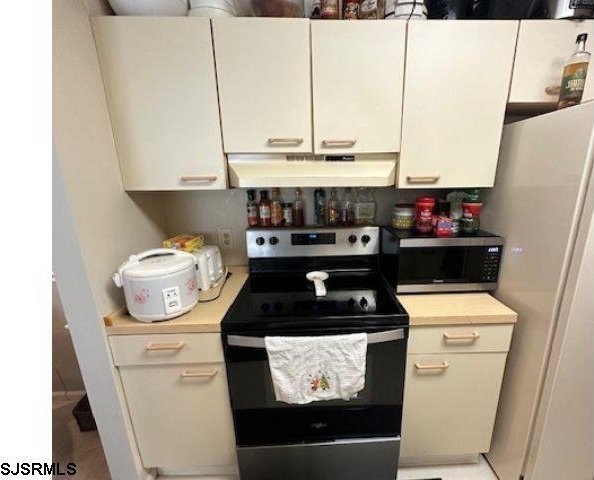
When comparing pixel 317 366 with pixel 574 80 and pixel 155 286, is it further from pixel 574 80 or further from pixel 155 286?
pixel 574 80

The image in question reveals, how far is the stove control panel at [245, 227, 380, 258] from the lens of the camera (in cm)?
138

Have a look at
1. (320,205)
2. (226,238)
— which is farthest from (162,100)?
(320,205)

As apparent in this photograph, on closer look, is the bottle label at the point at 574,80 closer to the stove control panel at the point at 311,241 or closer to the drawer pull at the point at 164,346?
the stove control panel at the point at 311,241

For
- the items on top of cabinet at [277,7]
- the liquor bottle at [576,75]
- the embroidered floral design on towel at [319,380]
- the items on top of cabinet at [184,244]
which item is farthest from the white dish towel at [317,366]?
the items on top of cabinet at [277,7]

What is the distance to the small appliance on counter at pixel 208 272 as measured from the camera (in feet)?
3.92

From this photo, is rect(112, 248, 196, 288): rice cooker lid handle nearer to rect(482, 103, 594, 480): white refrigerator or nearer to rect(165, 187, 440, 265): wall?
rect(165, 187, 440, 265): wall

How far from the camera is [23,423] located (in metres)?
0.44

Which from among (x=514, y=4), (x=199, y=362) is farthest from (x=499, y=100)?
(x=199, y=362)

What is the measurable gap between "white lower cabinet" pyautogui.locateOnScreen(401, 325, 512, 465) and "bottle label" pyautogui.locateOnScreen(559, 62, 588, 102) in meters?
0.88

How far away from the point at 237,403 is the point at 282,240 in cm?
76

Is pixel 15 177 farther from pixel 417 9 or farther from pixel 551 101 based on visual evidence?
pixel 551 101

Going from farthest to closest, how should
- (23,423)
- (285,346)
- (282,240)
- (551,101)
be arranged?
(282,240)
(551,101)
(285,346)
(23,423)

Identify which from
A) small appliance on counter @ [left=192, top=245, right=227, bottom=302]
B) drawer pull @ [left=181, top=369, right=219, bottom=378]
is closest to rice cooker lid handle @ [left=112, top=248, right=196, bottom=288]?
small appliance on counter @ [left=192, top=245, right=227, bottom=302]

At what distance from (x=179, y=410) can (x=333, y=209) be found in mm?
1174
